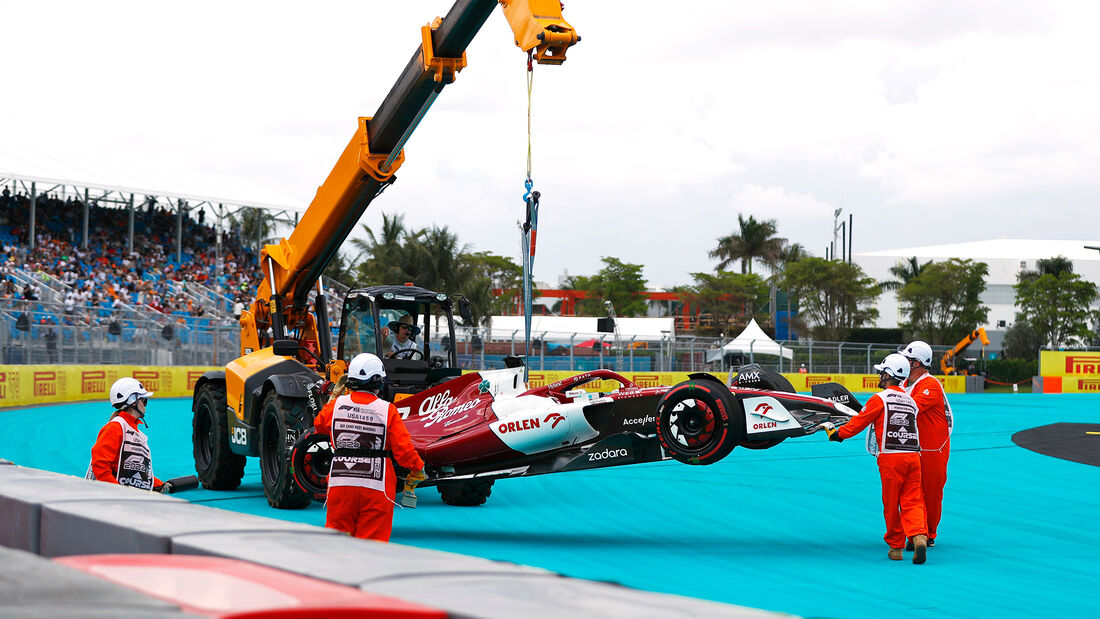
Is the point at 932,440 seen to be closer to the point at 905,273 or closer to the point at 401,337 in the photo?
the point at 401,337

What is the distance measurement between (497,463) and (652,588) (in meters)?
3.10

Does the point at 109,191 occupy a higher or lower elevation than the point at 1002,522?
higher

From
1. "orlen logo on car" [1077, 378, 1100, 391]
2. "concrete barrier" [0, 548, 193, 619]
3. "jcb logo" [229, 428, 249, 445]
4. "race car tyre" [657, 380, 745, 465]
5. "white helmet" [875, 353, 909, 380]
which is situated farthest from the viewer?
"orlen logo on car" [1077, 378, 1100, 391]

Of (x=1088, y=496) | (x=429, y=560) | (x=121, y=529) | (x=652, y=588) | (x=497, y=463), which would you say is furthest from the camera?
(x=1088, y=496)

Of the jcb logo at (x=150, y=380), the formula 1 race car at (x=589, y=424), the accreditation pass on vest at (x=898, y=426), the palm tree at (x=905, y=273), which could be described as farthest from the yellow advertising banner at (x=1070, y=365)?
the accreditation pass on vest at (x=898, y=426)

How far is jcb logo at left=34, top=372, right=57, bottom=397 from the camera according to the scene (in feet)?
92.1

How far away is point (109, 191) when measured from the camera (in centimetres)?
4431

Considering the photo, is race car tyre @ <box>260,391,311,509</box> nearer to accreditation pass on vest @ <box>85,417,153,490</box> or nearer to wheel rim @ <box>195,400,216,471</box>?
wheel rim @ <box>195,400,216,471</box>

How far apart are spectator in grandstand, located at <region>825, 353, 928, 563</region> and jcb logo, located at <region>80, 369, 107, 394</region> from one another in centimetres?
2497

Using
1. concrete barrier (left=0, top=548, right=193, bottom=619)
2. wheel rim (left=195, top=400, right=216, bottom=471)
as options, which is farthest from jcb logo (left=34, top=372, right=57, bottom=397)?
concrete barrier (left=0, top=548, right=193, bottom=619)

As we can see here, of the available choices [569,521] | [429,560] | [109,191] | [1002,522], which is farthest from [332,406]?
[109,191]

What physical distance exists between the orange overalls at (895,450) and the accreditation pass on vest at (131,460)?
5753 millimetres

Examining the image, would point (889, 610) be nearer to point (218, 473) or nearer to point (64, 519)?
point (64, 519)

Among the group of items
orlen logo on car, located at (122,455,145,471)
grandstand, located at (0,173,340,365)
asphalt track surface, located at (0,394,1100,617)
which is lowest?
asphalt track surface, located at (0,394,1100,617)
